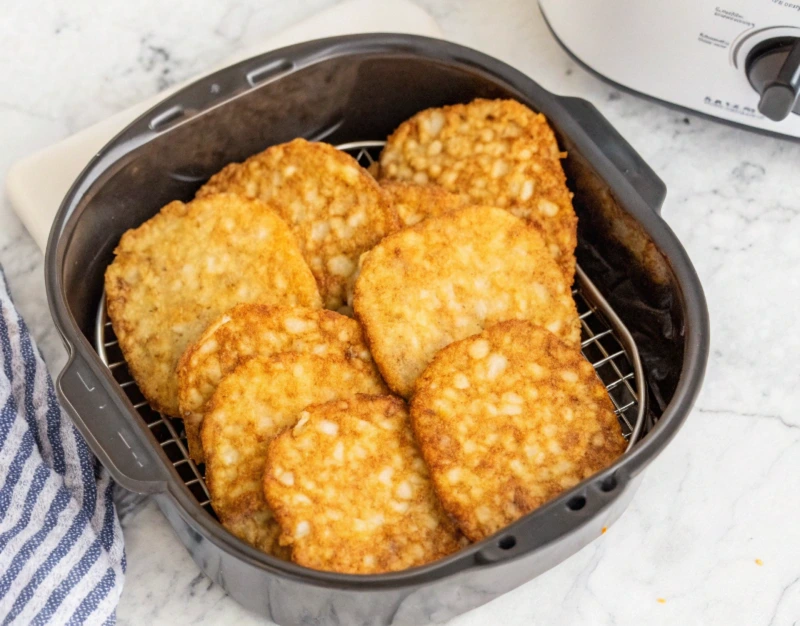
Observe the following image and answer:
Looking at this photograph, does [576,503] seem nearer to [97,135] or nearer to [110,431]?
[110,431]

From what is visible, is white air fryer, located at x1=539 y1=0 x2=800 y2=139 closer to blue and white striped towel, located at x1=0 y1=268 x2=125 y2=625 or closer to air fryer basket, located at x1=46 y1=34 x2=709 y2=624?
air fryer basket, located at x1=46 y1=34 x2=709 y2=624

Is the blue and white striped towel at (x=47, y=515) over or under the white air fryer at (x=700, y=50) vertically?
under

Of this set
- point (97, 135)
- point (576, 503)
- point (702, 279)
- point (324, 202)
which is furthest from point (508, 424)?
point (97, 135)

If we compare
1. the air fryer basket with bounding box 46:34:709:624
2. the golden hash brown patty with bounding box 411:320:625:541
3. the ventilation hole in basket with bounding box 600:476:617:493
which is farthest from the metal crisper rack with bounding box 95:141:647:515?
the ventilation hole in basket with bounding box 600:476:617:493

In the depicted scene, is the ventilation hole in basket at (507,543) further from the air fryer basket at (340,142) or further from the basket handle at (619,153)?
the basket handle at (619,153)

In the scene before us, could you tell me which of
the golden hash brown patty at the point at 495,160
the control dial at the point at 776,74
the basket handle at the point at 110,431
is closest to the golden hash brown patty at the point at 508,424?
the golden hash brown patty at the point at 495,160

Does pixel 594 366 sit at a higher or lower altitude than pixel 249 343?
lower
